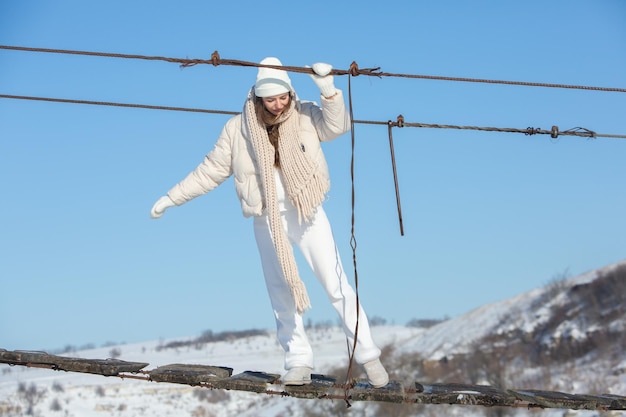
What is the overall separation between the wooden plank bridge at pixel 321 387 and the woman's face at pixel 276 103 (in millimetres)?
1623

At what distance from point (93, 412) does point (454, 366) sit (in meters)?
13.2

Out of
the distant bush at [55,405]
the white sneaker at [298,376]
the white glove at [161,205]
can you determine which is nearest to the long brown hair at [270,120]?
the white glove at [161,205]

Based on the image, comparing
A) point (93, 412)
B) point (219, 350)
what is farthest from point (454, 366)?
point (93, 412)

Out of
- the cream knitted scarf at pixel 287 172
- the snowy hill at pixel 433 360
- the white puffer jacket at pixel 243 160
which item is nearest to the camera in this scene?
A: the cream knitted scarf at pixel 287 172

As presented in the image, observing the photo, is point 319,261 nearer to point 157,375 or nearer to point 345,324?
point 345,324

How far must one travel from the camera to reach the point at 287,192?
201 inches

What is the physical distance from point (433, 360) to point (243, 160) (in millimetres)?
28474

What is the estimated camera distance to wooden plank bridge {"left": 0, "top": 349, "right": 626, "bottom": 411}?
521cm

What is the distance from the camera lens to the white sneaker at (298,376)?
521 cm

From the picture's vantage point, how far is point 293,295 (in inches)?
206

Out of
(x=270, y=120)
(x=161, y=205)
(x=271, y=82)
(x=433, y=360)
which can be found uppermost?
(x=433, y=360)

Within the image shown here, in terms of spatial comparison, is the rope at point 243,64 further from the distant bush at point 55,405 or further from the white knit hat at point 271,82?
the distant bush at point 55,405

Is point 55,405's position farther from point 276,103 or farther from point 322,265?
point 276,103

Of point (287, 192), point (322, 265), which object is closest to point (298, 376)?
point (322, 265)
